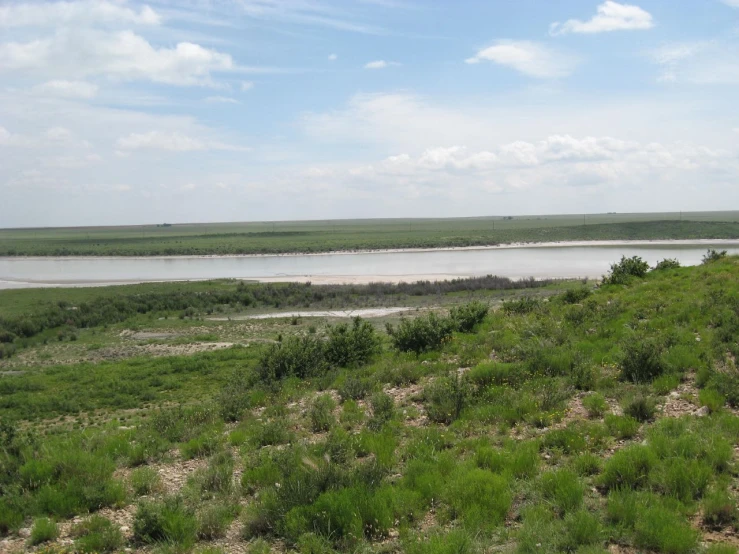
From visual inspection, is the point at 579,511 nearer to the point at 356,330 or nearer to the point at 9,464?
the point at 9,464

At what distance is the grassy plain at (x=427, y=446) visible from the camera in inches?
209

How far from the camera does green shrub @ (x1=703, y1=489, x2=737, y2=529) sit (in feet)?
16.4

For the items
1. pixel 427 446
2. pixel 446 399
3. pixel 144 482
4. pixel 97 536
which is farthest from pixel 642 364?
pixel 97 536

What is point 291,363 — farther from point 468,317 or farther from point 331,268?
point 331,268

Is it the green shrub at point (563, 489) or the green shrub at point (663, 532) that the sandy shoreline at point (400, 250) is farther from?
the green shrub at point (663, 532)

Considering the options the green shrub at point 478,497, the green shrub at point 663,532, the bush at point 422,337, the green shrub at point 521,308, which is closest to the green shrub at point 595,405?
the green shrub at point 478,497

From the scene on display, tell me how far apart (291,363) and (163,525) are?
6909 millimetres

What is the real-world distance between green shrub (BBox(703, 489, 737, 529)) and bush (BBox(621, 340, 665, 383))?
12.0 feet

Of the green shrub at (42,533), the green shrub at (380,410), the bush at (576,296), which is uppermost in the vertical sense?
the bush at (576,296)

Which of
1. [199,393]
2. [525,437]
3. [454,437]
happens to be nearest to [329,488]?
[454,437]

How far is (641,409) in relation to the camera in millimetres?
7434

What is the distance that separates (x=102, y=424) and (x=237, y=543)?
7.47 meters

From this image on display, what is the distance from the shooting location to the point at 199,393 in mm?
14242

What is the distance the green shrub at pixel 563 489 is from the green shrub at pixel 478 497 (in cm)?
40
